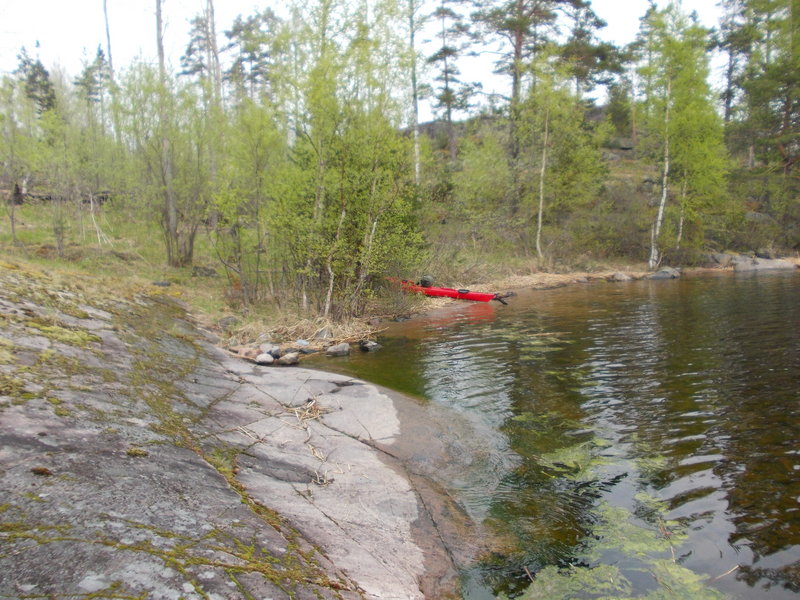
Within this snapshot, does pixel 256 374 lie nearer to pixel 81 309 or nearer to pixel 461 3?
pixel 81 309

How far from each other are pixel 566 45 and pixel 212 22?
63.6 ft

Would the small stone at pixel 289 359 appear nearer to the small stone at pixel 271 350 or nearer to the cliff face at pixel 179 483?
the small stone at pixel 271 350

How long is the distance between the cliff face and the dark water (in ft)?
3.00

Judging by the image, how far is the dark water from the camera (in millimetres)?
3740

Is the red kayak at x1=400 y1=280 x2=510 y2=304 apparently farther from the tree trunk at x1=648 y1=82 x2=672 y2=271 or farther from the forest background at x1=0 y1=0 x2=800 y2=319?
the tree trunk at x1=648 y1=82 x2=672 y2=271

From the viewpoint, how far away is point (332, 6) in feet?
41.1

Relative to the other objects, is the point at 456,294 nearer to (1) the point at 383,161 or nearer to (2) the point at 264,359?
(1) the point at 383,161

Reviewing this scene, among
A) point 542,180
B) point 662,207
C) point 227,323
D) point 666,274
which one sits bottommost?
point 227,323

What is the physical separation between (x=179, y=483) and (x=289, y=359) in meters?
6.66

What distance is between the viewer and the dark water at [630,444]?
3740mm

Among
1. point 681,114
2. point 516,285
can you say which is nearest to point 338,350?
point 516,285

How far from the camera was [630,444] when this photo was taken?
223 inches

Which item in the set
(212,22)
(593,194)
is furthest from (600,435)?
(593,194)

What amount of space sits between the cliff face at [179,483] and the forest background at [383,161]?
22.3 ft
